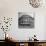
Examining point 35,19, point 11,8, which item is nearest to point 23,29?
point 35,19

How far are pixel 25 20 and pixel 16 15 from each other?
39 centimetres

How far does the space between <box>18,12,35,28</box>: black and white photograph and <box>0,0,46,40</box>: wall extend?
4.5 inches

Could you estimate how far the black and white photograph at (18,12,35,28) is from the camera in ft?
15.8

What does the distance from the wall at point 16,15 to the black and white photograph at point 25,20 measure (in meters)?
0.11

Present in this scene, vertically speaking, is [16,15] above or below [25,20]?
above

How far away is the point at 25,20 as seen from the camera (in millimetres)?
4840

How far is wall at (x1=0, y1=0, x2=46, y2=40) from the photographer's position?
4.75m

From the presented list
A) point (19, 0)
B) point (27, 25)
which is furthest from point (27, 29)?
point (19, 0)

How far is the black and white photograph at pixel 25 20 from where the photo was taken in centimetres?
482

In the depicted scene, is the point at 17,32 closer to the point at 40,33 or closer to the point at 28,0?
the point at 40,33

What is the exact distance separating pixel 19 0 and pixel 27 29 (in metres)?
1.13

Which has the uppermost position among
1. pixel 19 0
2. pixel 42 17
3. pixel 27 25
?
pixel 19 0

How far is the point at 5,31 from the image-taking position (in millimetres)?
4703

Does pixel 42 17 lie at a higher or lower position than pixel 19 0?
lower
